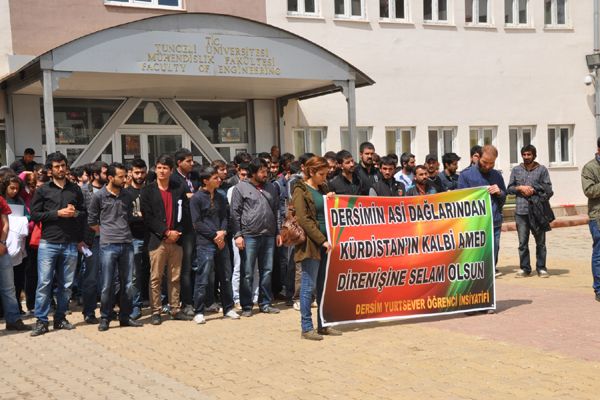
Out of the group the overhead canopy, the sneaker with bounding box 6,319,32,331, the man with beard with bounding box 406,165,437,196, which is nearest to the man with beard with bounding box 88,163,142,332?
the sneaker with bounding box 6,319,32,331

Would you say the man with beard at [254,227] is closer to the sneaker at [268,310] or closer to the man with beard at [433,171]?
the sneaker at [268,310]

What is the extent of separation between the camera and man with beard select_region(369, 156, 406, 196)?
408 inches

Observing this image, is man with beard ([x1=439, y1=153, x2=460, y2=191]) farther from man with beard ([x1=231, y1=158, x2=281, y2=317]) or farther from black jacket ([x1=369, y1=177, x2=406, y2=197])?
man with beard ([x1=231, y1=158, x2=281, y2=317])

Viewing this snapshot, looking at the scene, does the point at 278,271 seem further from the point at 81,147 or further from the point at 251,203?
the point at 81,147

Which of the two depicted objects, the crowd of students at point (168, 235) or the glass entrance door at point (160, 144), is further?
the glass entrance door at point (160, 144)

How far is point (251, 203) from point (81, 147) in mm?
9122

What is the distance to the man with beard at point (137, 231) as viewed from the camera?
9.70m

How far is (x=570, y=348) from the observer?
7.45 metres

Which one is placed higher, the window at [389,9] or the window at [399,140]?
the window at [389,9]

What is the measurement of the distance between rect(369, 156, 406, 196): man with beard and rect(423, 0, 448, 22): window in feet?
42.6

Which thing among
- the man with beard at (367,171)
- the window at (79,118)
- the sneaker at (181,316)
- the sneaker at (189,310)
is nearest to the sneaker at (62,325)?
the sneaker at (181,316)

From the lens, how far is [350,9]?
69.7 feet

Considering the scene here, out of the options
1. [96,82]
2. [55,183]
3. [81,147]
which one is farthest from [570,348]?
[81,147]

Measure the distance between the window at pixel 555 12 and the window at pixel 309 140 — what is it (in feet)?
29.4
